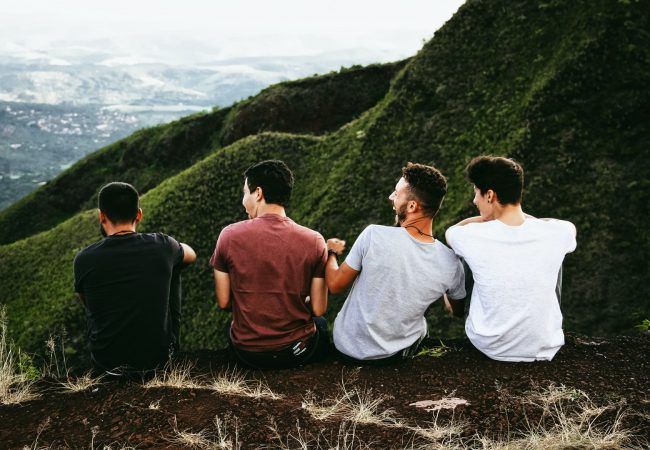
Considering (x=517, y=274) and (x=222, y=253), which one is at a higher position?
(x=517, y=274)

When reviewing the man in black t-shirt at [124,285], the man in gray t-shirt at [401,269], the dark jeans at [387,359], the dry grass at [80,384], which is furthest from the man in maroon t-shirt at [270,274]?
the dry grass at [80,384]

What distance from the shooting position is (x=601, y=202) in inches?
525

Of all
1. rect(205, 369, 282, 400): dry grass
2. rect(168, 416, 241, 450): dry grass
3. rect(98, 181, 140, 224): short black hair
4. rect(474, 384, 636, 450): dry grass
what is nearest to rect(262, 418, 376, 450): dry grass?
rect(168, 416, 241, 450): dry grass

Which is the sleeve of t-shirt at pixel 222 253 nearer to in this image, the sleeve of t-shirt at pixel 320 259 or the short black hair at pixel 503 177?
the sleeve of t-shirt at pixel 320 259

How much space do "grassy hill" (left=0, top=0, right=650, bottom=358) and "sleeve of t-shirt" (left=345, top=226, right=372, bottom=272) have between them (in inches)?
315

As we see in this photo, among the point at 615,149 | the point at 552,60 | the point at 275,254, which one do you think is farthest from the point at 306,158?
the point at 275,254

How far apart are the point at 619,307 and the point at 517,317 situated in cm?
807

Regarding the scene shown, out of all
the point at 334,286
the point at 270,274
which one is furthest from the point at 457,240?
the point at 270,274

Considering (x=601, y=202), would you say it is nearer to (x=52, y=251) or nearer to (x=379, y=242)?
(x=379, y=242)

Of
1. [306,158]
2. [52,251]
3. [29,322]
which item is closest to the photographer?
[29,322]

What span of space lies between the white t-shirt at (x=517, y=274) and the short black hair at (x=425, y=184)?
0.43m

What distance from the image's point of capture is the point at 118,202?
5777mm

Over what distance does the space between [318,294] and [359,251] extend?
0.81 m

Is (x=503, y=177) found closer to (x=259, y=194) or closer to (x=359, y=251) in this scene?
(x=359, y=251)
